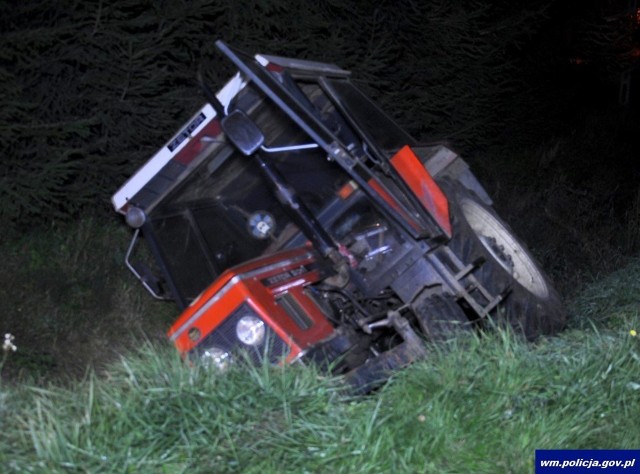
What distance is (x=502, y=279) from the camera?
7043 mm

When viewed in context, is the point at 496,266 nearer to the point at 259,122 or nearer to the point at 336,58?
the point at 259,122

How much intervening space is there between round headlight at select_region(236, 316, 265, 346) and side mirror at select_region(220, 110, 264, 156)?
1038 mm

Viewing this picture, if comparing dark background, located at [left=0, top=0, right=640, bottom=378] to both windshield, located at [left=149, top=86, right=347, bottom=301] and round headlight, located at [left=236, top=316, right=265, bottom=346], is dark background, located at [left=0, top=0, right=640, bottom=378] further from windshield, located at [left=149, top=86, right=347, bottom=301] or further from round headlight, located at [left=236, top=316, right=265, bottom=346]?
round headlight, located at [left=236, top=316, right=265, bottom=346]

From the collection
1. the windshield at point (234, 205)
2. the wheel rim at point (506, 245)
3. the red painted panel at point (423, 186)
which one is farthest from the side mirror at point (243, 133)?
the wheel rim at point (506, 245)

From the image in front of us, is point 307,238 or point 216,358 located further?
point 307,238

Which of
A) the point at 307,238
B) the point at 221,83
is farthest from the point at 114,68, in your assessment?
the point at 307,238

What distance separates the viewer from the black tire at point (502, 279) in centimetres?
699

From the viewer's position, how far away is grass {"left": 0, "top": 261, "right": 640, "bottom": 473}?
4.47 meters

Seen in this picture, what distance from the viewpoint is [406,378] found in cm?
539

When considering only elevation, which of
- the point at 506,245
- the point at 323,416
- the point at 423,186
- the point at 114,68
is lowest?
the point at 506,245

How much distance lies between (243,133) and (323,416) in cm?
207

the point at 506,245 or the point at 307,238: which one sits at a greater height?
the point at 307,238

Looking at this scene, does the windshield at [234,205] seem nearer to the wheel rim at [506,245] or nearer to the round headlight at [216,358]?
the round headlight at [216,358]

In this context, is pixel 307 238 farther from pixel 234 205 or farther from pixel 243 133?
pixel 243 133
